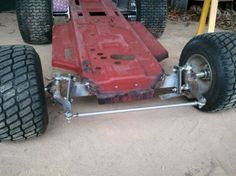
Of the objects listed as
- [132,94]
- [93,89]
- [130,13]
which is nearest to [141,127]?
[132,94]

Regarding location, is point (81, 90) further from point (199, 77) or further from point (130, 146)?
point (199, 77)

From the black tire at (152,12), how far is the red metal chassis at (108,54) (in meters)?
0.35

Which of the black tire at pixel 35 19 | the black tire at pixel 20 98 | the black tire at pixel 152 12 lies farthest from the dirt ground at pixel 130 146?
the black tire at pixel 152 12

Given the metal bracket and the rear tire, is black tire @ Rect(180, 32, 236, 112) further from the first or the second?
the rear tire

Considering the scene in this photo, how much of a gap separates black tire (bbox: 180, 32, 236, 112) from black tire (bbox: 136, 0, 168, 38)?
1315 millimetres

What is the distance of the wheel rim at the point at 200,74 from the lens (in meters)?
2.14

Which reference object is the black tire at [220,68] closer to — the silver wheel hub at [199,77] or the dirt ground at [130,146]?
the silver wheel hub at [199,77]

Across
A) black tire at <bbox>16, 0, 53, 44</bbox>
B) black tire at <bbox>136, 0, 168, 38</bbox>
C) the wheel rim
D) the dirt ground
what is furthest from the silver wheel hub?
black tire at <bbox>16, 0, 53, 44</bbox>

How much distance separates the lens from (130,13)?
11.6 feet

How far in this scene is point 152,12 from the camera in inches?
135

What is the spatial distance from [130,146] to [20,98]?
27.8 inches

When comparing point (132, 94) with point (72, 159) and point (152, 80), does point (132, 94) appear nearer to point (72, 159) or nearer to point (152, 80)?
point (152, 80)

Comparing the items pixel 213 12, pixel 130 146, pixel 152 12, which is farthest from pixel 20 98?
pixel 213 12

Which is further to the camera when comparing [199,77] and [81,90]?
[199,77]
